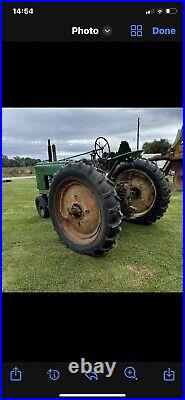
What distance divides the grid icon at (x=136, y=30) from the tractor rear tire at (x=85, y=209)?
138 cm

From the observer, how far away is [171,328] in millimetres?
1679

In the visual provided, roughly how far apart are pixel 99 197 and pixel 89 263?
69 cm

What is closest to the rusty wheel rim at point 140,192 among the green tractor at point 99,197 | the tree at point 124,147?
the green tractor at point 99,197

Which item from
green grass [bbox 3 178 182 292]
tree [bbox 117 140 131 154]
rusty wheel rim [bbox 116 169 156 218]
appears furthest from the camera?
rusty wheel rim [bbox 116 169 156 218]

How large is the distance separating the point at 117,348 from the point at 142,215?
9.25 ft

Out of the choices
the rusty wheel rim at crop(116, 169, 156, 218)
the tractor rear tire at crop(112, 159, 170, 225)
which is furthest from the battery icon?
the rusty wheel rim at crop(116, 169, 156, 218)

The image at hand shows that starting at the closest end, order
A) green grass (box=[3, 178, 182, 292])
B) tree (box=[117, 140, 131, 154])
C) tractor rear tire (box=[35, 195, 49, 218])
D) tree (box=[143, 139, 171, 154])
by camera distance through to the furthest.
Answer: green grass (box=[3, 178, 182, 292]) < tree (box=[143, 139, 171, 154]) < tree (box=[117, 140, 131, 154]) < tractor rear tire (box=[35, 195, 49, 218])

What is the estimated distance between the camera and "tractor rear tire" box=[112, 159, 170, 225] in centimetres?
420

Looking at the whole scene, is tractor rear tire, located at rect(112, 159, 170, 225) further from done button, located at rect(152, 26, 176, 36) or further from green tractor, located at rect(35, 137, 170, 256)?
done button, located at rect(152, 26, 176, 36)

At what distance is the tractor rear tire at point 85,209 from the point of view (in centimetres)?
276

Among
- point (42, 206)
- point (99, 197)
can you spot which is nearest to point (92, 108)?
point (99, 197)

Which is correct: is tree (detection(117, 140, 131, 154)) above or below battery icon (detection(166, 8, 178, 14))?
below

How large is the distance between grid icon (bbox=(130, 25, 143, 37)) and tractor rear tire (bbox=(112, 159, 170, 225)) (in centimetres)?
255

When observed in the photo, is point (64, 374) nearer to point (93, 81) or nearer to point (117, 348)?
point (117, 348)
